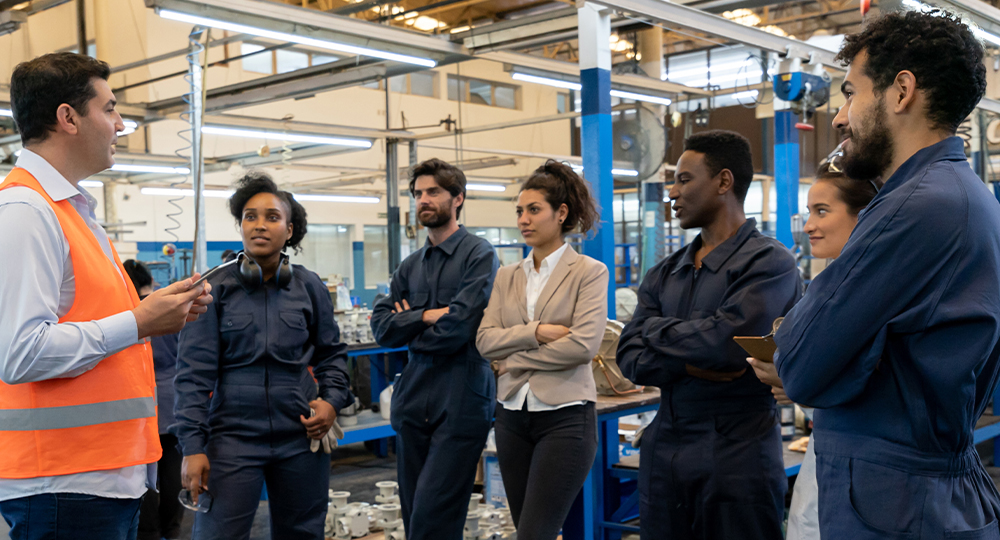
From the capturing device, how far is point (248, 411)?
2.86 meters

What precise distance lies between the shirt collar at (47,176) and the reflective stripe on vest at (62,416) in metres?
0.48

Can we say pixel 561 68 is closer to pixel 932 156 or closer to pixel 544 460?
pixel 544 460

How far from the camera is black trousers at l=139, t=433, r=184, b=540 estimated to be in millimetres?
4609

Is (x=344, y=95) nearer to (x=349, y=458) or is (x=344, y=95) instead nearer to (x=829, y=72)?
(x=349, y=458)

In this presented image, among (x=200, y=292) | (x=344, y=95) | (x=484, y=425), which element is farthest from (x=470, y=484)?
(x=344, y=95)

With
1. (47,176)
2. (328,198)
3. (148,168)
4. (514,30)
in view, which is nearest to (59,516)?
(47,176)

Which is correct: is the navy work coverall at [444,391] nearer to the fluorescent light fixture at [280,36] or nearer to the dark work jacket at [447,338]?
the dark work jacket at [447,338]

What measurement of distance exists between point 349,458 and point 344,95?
10.5m

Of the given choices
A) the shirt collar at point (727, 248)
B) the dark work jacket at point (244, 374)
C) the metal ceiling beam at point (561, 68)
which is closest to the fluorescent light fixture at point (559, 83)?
the metal ceiling beam at point (561, 68)

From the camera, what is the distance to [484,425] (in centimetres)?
326

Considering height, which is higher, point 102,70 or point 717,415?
point 102,70

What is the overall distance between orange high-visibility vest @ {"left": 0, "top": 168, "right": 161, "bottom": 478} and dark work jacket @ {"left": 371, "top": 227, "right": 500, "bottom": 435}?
53.6 inches

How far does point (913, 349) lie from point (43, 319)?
174 centimetres

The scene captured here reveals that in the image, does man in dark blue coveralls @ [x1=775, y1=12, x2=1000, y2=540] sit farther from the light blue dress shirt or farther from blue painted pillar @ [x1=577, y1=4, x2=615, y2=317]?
blue painted pillar @ [x1=577, y1=4, x2=615, y2=317]
